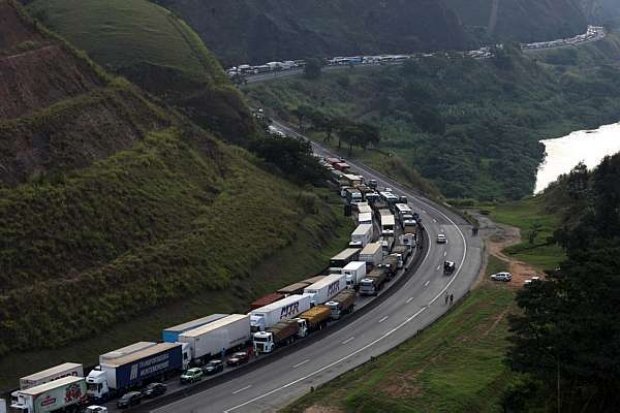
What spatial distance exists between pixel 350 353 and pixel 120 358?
15.7m

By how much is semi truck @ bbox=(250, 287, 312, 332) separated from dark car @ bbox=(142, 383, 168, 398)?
1076 cm

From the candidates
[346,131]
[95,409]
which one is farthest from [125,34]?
[95,409]

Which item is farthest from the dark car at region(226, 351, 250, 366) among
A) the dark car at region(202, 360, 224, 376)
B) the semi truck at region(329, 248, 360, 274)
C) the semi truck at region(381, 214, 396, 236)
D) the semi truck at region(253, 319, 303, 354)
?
the semi truck at region(381, 214, 396, 236)

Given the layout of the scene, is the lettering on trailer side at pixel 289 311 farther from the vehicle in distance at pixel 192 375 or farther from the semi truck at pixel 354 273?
the vehicle in distance at pixel 192 375

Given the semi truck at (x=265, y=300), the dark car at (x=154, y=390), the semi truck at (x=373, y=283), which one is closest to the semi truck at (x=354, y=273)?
the semi truck at (x=373, y=283)

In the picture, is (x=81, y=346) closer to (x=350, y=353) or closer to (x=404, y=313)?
(x=350, y=353)

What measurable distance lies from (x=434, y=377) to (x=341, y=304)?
16.1 m

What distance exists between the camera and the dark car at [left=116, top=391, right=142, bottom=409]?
46344mm

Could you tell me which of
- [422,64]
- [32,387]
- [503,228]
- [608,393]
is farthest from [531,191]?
[32,387]

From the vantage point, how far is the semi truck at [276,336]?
56094 millimetres

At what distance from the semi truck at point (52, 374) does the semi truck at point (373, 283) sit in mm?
27576

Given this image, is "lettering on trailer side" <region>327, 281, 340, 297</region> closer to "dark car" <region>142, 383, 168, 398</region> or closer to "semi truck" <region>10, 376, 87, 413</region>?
"dark car" <region>142, 383, 168, 398</region>

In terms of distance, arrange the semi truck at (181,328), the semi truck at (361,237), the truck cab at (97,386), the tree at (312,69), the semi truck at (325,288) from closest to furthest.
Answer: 1. the truck cab at (97,386)
2. the semi truck at (181,328)
3. the semi truck at (325,288)
4. the semi truck at (361,237)
5. the tree at (312,69)

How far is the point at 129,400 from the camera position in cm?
4656
